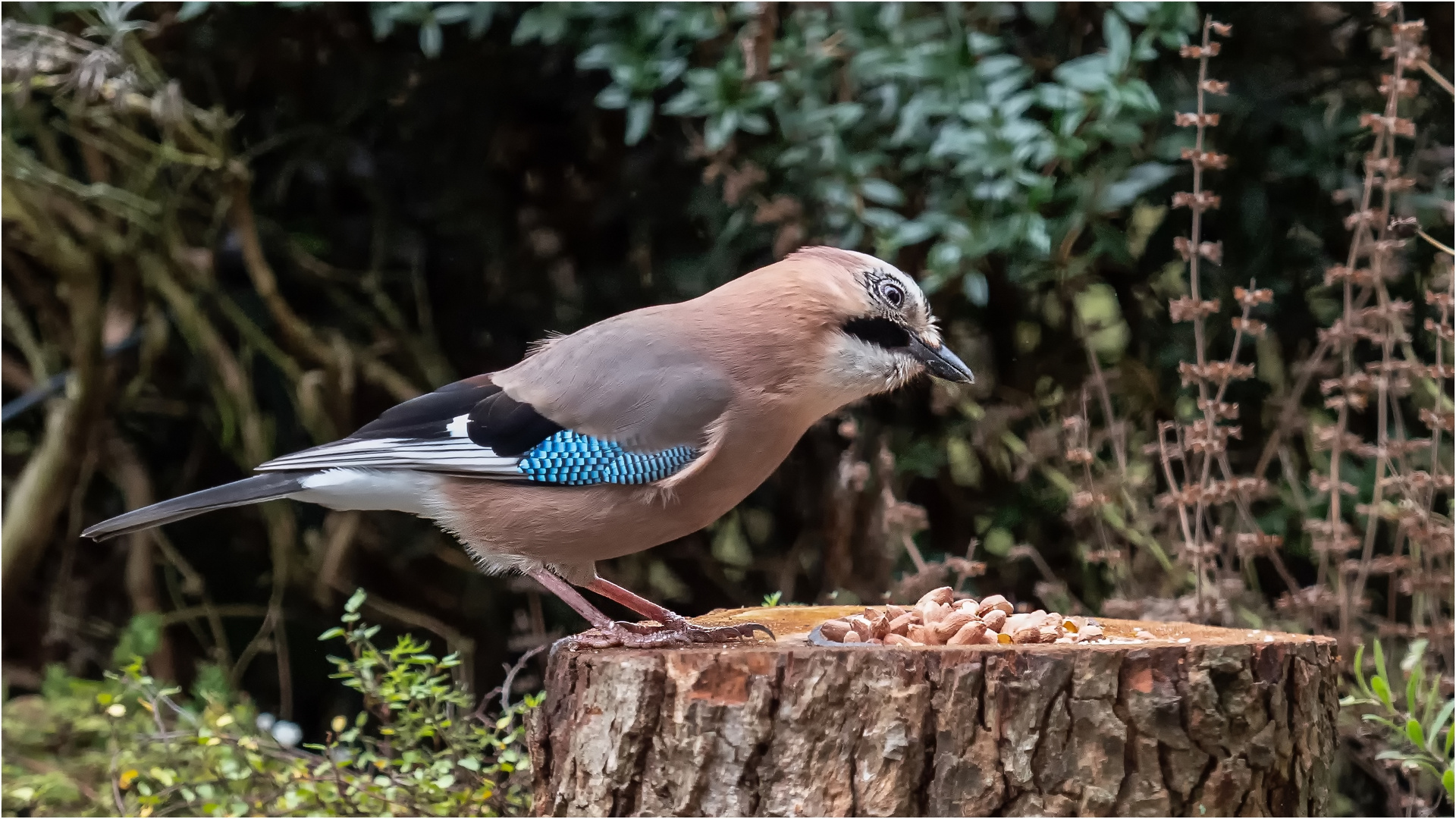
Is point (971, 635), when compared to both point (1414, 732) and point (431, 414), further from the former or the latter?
point (431, 414)

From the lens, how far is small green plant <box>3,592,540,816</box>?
3451 mm

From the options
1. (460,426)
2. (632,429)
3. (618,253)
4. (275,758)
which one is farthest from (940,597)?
(618,253)

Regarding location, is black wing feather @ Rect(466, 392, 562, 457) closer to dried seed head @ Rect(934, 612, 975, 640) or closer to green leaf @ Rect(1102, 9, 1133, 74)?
dried seed head @ Rect(934, 612, 975, 640)

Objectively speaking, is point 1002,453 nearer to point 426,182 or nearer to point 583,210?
point 583,210

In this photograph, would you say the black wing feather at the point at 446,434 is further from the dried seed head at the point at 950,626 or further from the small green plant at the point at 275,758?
the dried seed head at the point at 950,626

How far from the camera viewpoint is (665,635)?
287cm

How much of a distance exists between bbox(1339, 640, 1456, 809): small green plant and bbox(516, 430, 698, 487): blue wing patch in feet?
4.95

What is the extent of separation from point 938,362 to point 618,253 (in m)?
1.94

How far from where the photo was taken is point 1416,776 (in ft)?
12.1

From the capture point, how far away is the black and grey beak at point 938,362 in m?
3.01

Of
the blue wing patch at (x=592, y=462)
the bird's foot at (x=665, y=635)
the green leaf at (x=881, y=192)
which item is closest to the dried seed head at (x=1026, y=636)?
the bird's foot at (x=665, y=635)

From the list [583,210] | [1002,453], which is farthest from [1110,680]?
[583,210]

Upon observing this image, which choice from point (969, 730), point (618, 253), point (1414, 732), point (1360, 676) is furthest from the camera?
point (618, 253)

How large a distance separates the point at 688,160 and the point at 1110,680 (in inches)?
99.1
